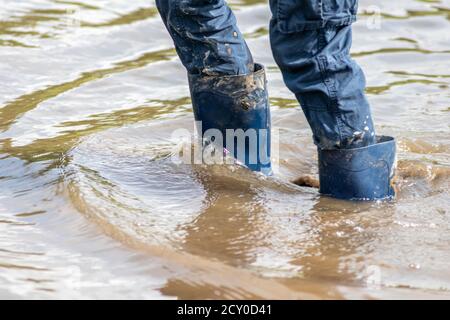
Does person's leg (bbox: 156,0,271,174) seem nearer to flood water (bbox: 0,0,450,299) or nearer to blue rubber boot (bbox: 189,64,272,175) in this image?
blue rubber boot (bbox: 189,64,272,175)

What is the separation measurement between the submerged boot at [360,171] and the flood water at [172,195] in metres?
0.06

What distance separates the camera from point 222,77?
3.30m

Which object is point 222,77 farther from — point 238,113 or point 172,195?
point 172,195

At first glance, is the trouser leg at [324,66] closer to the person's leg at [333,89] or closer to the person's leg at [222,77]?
the person's leg at [333,89]

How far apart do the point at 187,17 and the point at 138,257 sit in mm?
968

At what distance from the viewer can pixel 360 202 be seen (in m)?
3.07

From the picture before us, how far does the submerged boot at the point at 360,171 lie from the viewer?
3027 millimetres

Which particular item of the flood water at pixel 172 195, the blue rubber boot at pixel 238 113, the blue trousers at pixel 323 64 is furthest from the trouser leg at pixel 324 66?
the blue rubber boot at pixel 238 113

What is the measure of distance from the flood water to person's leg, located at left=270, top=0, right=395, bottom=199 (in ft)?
0.36

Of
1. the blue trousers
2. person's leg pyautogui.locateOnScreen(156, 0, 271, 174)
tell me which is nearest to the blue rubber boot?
person's leg pyautogui.locateOnScreen(156, 0, 271, 174)

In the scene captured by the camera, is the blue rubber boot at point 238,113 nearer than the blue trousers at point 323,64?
No

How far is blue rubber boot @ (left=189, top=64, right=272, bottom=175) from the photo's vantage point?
332 cm
